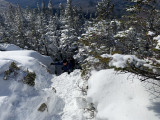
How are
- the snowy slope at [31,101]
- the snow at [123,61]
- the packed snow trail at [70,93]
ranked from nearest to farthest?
the snow at [123,61] → the snowy slope at [31,101] → the packed snow trail at [70,93]

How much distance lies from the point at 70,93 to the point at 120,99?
6.41 m

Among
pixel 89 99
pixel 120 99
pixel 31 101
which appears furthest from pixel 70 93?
pixel 120 99

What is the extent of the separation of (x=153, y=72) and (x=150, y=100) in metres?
1.80

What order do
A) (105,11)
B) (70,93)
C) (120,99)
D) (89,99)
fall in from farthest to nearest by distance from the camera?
(105,11) → (70,93) → (89,99) → (120,99)

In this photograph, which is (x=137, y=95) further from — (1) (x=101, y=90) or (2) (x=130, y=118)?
(1) (x=101, y=90)

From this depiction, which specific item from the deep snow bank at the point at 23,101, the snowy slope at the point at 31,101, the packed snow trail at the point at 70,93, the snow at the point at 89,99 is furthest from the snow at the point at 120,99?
the deep snow bank at the point at 23,101

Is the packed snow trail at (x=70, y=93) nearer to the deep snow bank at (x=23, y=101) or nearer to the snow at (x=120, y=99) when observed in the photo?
the deep snow bank at (x=23, y=101)

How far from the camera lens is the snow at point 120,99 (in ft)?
19.6

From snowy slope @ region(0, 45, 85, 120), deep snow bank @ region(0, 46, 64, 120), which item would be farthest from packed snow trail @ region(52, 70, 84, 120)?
deep snow bank @ region(0, 46, 64, 120)

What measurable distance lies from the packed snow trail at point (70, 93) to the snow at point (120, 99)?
2107mm

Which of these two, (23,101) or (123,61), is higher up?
(123,61)

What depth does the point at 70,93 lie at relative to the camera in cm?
1272

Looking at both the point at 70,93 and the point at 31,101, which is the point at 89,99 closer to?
the point at 31,101

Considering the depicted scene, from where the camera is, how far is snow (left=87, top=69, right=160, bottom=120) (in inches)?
235
